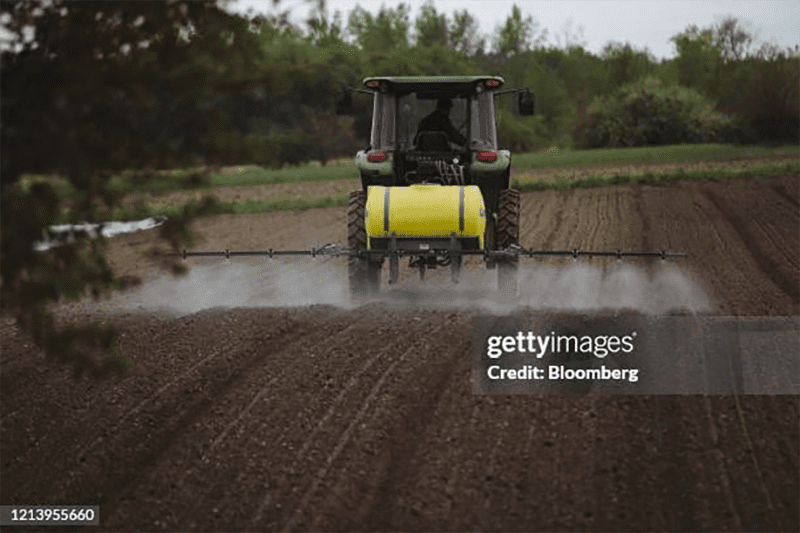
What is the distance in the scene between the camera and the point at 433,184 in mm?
9844

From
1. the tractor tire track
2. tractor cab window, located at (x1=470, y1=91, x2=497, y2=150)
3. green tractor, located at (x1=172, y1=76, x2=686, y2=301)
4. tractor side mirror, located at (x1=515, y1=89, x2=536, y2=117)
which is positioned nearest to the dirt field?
green tractor, located at (x1=172, y1=76, x2=686, y2=301)

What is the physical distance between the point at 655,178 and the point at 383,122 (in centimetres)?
1750

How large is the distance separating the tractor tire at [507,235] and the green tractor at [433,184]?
0.01m

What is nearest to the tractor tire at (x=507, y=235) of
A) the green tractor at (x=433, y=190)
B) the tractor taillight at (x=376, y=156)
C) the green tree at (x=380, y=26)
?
the green tractor at (x=433, y=190)

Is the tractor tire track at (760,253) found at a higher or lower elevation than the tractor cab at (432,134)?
lower

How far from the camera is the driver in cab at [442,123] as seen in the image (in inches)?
410

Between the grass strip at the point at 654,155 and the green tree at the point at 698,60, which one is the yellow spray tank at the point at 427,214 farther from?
the green tree at the point at 698,60

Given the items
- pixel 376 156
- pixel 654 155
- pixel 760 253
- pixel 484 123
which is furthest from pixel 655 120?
pixel 376 156

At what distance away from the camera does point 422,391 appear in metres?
6.79

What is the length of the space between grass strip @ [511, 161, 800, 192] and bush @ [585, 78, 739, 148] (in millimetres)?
19236

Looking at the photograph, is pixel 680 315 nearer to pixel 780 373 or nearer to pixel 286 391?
pixel 780 373

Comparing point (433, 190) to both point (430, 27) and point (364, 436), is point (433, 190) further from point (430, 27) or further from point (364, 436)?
point (430, 27)

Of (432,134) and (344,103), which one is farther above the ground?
(344,103)

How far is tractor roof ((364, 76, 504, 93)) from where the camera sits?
9.98 meters
